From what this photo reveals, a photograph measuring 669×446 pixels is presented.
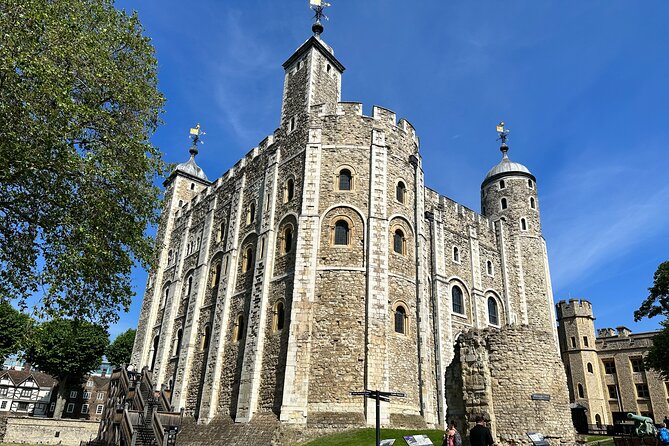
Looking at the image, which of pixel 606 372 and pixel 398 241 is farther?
pixel 606 372

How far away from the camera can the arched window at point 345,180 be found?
73.4ft

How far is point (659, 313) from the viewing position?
25219mm

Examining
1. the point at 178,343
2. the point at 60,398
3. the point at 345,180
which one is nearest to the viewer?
the point at 345,180

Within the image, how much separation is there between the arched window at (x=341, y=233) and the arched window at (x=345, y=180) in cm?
175

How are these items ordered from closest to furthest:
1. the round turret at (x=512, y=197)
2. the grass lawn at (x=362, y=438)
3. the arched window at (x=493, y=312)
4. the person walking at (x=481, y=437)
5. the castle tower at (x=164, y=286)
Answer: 1. the person walking at (x=481, y=437)
2. the grass lawn at (x=362, y=438)
3. the arched window at (x=493, y=312)
4. the castle tower at (x=164, y=286)
5. the round turret at (x=512, y=197)

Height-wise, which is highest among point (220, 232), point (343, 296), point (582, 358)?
point (220, 232)

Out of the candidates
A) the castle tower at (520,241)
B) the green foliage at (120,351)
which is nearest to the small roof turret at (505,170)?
the castle tower at (520,241)

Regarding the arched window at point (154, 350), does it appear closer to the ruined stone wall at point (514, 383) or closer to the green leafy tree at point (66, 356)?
the green leafy tree at point (66, 356)

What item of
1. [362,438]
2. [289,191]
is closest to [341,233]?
[289,191]

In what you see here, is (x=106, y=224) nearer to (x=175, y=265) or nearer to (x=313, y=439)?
(x=313, y=439)

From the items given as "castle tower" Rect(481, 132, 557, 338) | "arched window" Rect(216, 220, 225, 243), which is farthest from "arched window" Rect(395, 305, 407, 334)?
"castle tower" Rect(481, 132, 557, 338)

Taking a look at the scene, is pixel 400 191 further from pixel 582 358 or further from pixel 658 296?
pixel 582 358

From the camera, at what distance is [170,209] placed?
3800 cm

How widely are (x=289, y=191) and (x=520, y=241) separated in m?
18.3
